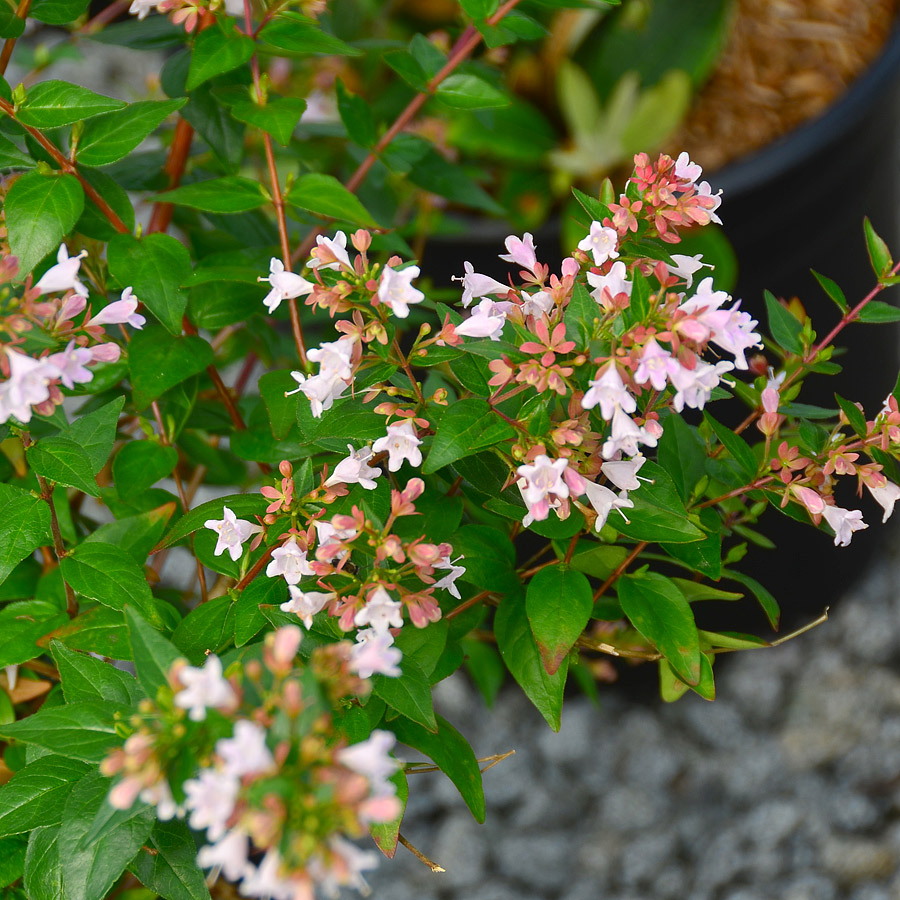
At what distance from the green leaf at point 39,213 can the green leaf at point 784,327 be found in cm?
50

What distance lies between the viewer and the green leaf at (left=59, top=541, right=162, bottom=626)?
2.21 feet

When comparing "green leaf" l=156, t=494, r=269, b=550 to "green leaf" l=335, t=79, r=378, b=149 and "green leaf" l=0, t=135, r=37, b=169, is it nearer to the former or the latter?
"green leaf" l=0, t=135, r=37, b=169

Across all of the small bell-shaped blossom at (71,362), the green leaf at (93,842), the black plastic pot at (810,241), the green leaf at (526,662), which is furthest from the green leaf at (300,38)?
the black plastic pot at (810,241)

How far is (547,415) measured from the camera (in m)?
0.59

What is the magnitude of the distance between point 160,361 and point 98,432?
0.08 m

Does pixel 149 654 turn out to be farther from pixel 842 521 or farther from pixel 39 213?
pixel 842 521

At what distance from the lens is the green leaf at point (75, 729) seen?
0.58 metres

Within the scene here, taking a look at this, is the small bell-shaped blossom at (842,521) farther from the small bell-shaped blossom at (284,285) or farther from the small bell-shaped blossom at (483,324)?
the small bell-shaped blossom at (284,285)

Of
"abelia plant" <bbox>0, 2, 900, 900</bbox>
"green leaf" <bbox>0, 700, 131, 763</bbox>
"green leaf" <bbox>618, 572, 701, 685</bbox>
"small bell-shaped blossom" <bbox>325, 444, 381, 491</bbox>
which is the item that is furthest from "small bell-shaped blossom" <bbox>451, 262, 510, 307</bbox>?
"green leaf" <bbox>0, 700, 131, 763</bbox>

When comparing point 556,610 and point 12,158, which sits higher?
point 12,158

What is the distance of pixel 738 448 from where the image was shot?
0.68m

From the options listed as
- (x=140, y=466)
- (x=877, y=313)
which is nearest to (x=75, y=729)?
(x=140, y=466)

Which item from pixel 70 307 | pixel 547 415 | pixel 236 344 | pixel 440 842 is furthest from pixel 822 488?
pixel 440 842

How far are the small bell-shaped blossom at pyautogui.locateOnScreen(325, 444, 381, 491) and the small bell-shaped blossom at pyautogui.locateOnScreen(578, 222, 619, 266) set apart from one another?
180mm
